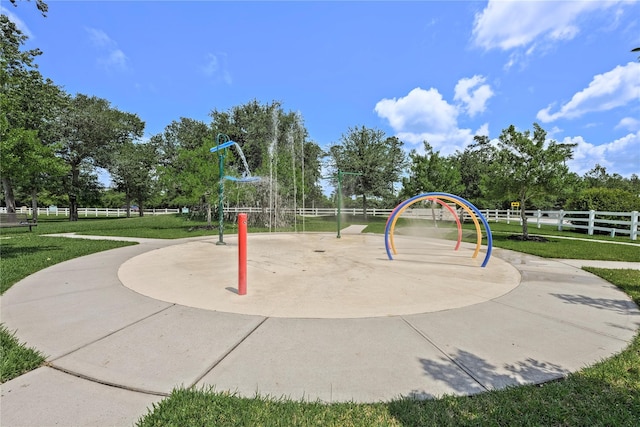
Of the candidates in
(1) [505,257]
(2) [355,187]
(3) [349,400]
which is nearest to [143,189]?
(2) [355,187]

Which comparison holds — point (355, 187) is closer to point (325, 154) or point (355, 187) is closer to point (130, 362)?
point (325, 154)

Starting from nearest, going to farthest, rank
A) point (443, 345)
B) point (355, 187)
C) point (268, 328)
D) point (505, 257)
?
point (443, 345) < point (268, 328) < point (505, 257) < point (355, 187)

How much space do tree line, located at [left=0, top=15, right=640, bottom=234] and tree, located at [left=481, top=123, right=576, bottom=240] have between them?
42mm

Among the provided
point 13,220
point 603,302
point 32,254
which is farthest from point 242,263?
point 13,220

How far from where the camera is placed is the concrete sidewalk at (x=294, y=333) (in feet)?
8.22

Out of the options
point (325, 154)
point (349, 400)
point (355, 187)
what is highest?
point (325, 154)

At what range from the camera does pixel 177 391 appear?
242 centimetres

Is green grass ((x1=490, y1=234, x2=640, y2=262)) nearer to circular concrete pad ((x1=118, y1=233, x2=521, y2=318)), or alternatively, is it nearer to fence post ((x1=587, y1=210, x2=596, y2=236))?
circular concrete pad ((x1=118, y1=233, x2=521, y2=318))

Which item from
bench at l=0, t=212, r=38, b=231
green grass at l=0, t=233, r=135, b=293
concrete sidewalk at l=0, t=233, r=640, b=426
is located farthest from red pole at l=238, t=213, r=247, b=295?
bench at l=0, t=212, r=38, b=231

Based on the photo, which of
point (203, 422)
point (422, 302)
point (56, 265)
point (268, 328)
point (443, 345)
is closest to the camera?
point (203, 422)

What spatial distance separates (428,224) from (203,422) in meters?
16.8

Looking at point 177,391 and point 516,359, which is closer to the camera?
point 177,391

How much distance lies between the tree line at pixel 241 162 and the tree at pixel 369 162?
0.10 m

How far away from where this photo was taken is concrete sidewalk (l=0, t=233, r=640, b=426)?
8.22ft
